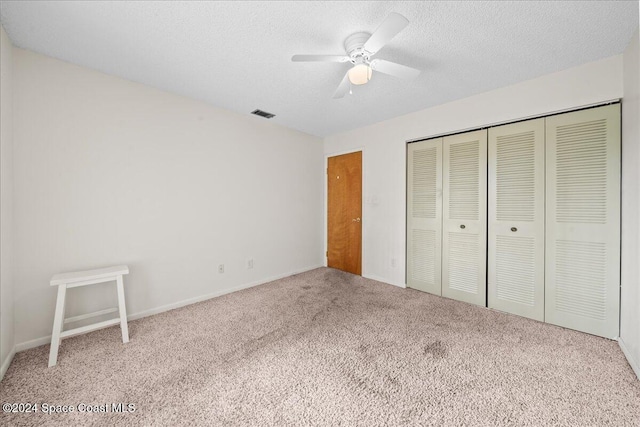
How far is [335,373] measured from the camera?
1.67 metres

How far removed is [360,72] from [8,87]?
102 inches

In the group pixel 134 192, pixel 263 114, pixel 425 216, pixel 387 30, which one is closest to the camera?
pixel 387 30

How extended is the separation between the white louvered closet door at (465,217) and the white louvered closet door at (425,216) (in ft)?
0.25

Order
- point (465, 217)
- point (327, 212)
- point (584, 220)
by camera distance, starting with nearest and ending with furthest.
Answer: point (584, 220) → point (465, 217) → point (327, 212)

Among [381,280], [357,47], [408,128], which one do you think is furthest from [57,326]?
[408,128]

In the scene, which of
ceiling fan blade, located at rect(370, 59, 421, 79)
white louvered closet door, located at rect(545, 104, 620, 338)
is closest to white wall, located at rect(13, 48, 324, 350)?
ceiling fan blade, located at rect(370, 59, 421, 79)

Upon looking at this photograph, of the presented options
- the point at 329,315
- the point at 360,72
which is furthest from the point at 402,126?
the point at 329,315

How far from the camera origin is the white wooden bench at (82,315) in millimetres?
1787

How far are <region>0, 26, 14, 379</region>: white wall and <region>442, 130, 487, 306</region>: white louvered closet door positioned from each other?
3981mm

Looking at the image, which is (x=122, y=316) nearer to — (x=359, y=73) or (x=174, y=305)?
(x=174, y=305)

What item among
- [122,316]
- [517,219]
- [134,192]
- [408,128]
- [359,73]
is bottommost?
[122,316]

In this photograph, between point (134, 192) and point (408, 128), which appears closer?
point (134, 192)

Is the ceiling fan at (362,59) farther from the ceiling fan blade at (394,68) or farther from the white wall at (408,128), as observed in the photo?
the white wall at (408,128)

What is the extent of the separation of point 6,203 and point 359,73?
2.73 metres
